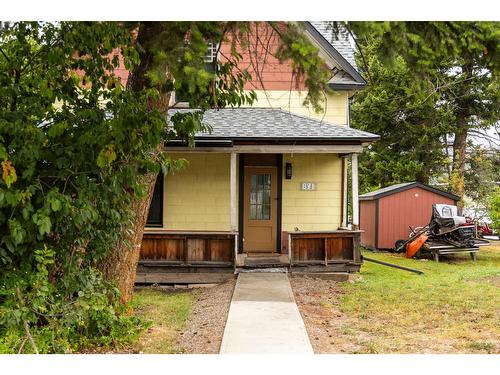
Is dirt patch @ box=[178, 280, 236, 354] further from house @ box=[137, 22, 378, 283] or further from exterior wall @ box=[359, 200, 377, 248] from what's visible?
exterior wall @ box=[359, 200, 377, 248]

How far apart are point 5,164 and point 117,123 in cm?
102

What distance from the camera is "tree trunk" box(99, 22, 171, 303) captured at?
6.37m

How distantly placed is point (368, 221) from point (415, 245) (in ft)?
9.84

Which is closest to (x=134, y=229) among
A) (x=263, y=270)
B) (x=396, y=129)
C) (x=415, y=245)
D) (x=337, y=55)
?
(x=263, y=270)

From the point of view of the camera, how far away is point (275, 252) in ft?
42.0

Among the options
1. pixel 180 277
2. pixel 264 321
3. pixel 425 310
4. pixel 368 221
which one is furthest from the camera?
pixel 368 221

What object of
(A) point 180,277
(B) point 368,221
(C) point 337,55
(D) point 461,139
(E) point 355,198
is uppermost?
(C) point 337,55

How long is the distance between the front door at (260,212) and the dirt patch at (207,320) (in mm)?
2386

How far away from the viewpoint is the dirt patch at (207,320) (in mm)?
A: 6289

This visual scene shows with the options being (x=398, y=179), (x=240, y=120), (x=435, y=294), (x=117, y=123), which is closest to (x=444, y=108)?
(x=398, y=179)

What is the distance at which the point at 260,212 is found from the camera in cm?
1286

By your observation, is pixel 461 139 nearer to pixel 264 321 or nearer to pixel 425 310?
pixel 425 310

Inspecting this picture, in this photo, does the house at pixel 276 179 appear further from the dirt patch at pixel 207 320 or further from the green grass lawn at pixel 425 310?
the dirt patch at pixel 207 320
